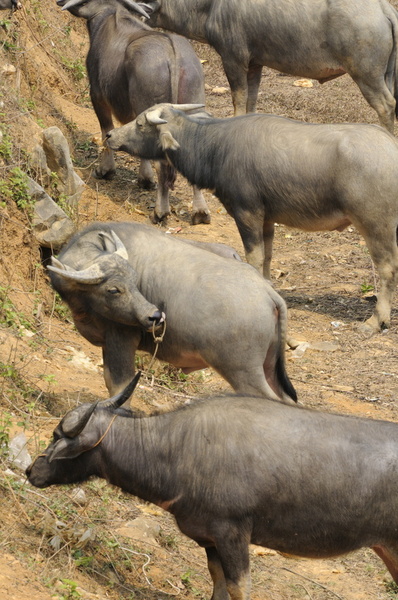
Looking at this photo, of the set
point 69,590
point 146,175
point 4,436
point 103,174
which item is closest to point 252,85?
point 146,175

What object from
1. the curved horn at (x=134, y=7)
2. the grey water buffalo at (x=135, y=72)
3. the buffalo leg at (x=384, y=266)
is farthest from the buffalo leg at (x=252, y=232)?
the curved horn at (x=134, y=7)

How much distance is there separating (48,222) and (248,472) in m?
4.95

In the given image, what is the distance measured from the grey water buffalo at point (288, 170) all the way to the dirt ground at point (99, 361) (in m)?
0.30

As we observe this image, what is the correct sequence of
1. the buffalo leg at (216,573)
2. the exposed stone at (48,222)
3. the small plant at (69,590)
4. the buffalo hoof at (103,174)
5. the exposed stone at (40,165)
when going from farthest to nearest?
the buffalo hoof at (103,174) → the exposed stone at (40,165) → the exposed stone at (48,222) → the buffalo leg at (216,573) → the small plant at (69,590)

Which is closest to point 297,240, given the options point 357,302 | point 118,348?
point 357,302

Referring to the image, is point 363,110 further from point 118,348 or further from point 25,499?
point 25,499

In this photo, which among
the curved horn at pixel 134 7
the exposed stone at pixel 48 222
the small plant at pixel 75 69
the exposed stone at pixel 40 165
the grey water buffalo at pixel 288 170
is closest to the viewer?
the exposed stone at pixel 48 222

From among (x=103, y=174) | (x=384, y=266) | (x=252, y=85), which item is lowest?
(x=103, y=174)

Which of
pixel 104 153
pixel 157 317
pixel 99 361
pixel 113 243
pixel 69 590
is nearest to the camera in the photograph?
pixel 69 590

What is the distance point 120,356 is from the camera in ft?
25.5

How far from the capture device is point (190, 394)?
9.07 m

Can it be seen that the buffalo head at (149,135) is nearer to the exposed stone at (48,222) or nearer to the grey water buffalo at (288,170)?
the grey water buffalo at (288,170)

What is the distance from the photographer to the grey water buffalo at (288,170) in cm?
1012

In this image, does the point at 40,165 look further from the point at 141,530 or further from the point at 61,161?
the point at 141,530
